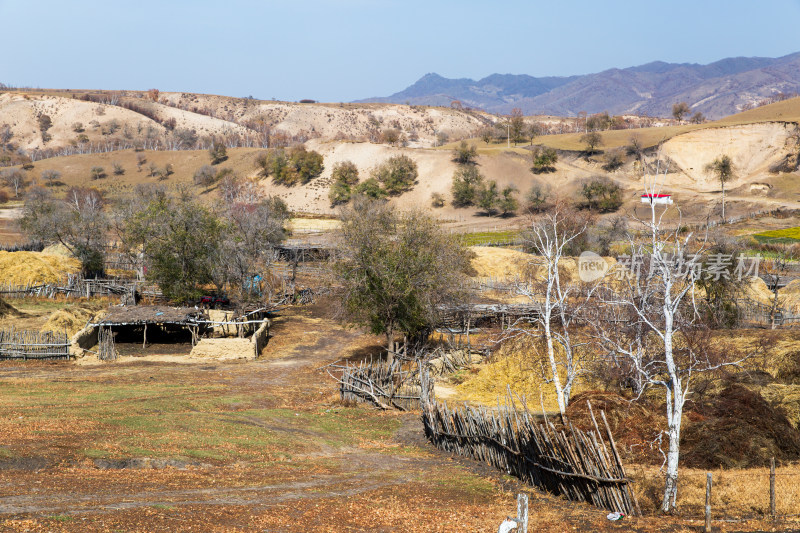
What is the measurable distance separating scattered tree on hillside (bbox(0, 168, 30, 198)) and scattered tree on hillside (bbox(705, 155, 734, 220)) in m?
108

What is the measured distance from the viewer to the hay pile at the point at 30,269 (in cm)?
4544

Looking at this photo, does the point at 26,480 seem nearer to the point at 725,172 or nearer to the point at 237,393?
the point at 237,393

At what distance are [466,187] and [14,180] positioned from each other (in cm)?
7604

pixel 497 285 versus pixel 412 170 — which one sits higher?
pixel 412 170

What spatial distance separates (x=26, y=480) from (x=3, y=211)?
298ft

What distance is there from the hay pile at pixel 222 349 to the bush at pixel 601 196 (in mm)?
64876

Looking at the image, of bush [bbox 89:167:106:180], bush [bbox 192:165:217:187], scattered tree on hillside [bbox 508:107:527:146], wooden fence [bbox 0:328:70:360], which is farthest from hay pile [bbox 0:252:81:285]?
scattered tree on hillside [bbox 508:107:527:146]

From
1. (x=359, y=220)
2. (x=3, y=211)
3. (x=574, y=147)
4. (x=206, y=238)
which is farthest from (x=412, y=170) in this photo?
(x=359, y=220)

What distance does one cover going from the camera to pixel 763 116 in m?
118

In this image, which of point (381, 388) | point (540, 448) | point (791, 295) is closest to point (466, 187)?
point (791, 295)

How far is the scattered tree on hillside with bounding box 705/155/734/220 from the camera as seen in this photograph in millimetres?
86469

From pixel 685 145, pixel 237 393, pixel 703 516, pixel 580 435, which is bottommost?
pixel 237 393

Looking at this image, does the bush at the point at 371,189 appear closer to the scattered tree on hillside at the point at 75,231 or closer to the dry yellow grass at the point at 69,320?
the scattered tree on hillside at the point at 75,231

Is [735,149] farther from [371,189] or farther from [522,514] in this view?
[522,514]
